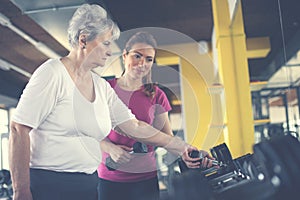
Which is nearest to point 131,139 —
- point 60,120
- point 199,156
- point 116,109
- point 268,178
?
point 116,109

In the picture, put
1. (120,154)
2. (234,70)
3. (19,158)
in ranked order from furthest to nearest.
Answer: (234,70), (120,154), (19,158)

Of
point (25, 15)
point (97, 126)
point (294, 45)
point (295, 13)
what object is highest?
point (25, 15)

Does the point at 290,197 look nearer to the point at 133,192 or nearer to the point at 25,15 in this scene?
the point at 133,192

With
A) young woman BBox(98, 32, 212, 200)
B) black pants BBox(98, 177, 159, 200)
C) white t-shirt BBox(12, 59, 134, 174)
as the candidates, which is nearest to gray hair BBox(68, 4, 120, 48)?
white t-shirt BBox(12, 59, 134, 174)

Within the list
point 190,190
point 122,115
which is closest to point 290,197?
point 190,190

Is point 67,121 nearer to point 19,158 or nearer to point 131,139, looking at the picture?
point 19,158

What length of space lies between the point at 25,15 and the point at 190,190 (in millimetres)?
2594

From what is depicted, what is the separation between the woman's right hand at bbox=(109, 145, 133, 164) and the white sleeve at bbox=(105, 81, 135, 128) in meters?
0.09

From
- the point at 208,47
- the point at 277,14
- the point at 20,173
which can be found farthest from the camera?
the point at 208,47

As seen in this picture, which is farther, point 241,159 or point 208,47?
point 208,47

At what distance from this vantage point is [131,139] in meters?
1.41

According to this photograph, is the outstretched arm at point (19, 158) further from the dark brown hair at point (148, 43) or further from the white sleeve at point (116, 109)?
the dark brown hair at point (148, 43)

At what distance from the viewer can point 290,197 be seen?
2.64 ft

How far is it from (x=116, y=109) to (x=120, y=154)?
6.7 inches
